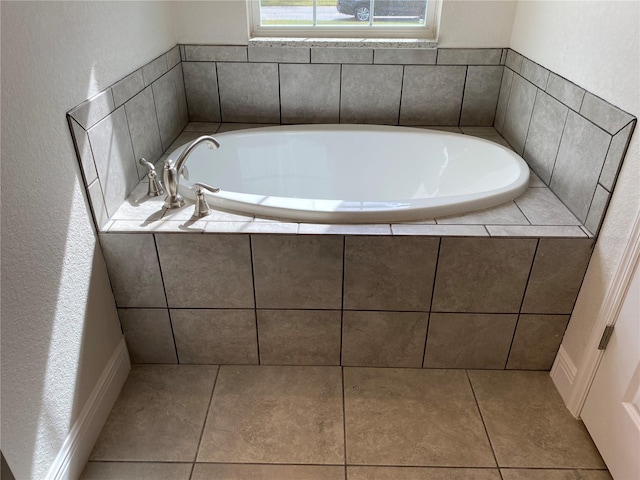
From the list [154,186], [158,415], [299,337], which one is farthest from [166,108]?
[158,415]

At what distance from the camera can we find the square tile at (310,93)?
7.57ft

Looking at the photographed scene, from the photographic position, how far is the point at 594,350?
1.50 m

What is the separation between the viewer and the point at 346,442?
1523 millimetres

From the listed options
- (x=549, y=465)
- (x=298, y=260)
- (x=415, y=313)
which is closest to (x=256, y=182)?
(x=298, y=260)

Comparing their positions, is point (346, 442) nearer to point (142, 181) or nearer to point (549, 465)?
point (549, 465)

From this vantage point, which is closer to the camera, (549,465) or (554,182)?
(549,465)

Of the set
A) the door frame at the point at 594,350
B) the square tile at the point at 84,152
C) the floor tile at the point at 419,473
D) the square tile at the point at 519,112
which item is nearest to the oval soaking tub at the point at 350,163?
the square tile at the point at 519,112

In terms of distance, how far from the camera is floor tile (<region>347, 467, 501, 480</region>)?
142cm

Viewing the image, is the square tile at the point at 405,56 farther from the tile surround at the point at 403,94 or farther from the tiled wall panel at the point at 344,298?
the tiled wall panel at the point at 344,298

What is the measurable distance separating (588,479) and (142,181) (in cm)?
173

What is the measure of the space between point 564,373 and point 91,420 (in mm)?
1498

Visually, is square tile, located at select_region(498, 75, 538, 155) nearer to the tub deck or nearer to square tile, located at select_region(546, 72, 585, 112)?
square tile, located at select_region(546, 72, 585, 112)

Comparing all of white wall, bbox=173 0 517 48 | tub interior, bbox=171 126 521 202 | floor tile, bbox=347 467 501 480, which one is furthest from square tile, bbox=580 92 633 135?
floor tile, bbox=347 467 501 480

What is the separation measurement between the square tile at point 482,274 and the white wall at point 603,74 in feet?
0.63
